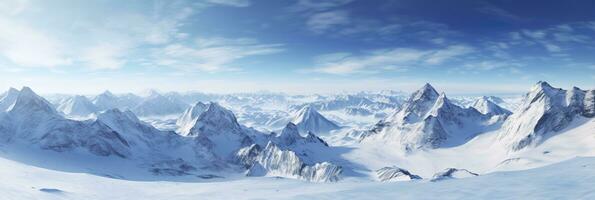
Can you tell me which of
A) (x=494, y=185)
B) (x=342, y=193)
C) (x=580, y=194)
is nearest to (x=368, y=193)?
(x=342, y=193)

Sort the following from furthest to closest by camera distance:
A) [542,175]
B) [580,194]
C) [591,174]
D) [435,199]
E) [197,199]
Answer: [197,199], [542,175], [591,174], [435,199], [580,194]

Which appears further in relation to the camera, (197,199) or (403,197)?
(197,199)

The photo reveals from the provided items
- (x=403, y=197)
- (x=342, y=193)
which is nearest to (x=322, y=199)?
(x=342, y=193)

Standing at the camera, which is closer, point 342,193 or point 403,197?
point 403,197

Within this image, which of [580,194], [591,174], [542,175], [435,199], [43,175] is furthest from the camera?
[43,175]

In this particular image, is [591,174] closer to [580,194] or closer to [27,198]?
[580,194]

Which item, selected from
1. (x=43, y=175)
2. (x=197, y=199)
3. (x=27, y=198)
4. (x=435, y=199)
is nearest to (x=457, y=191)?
(x=435, y=199)

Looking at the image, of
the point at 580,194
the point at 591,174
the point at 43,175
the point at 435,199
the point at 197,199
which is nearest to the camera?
the point at 580,194

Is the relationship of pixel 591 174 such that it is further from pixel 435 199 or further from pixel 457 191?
pixel 435 199

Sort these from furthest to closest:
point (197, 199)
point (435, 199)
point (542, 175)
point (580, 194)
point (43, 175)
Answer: point (43, 175), point (197, 199), point (542, 175), point (435, 199), point (580, 194)
